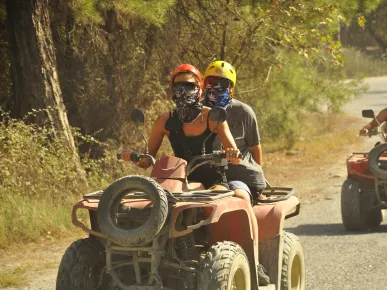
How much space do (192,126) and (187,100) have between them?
19 cm

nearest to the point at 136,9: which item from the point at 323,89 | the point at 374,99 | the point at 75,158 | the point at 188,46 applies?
the point at 75,158

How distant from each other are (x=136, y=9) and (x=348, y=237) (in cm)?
407

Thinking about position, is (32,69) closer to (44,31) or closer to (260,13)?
(44,31)

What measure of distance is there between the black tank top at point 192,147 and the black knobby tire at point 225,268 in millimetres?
884

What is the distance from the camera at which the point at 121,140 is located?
51.3 ft

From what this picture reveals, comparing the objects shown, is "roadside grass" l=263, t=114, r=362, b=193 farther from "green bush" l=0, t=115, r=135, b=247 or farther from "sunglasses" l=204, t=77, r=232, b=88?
"sunglasses" l=204, t=77, r=232, b=88

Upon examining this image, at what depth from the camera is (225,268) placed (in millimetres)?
6320

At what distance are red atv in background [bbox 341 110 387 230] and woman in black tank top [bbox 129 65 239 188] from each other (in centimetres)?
525

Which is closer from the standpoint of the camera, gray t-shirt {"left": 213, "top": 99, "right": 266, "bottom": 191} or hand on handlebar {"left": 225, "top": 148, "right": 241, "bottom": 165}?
hand on handlebar {"left": 225, "top": 148, "right": 241, "bottom": 165}

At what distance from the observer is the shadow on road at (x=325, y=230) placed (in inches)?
490

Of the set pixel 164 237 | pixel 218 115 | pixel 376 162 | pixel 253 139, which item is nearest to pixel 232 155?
pixel 218 115

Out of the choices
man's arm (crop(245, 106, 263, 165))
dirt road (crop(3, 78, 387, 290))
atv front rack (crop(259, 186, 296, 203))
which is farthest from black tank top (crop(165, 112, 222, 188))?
dirt road (crop(3, 78, 387, 290))

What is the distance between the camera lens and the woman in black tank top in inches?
288

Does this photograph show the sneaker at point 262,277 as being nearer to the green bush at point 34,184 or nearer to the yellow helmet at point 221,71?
the yellow helmet at point 221,71
